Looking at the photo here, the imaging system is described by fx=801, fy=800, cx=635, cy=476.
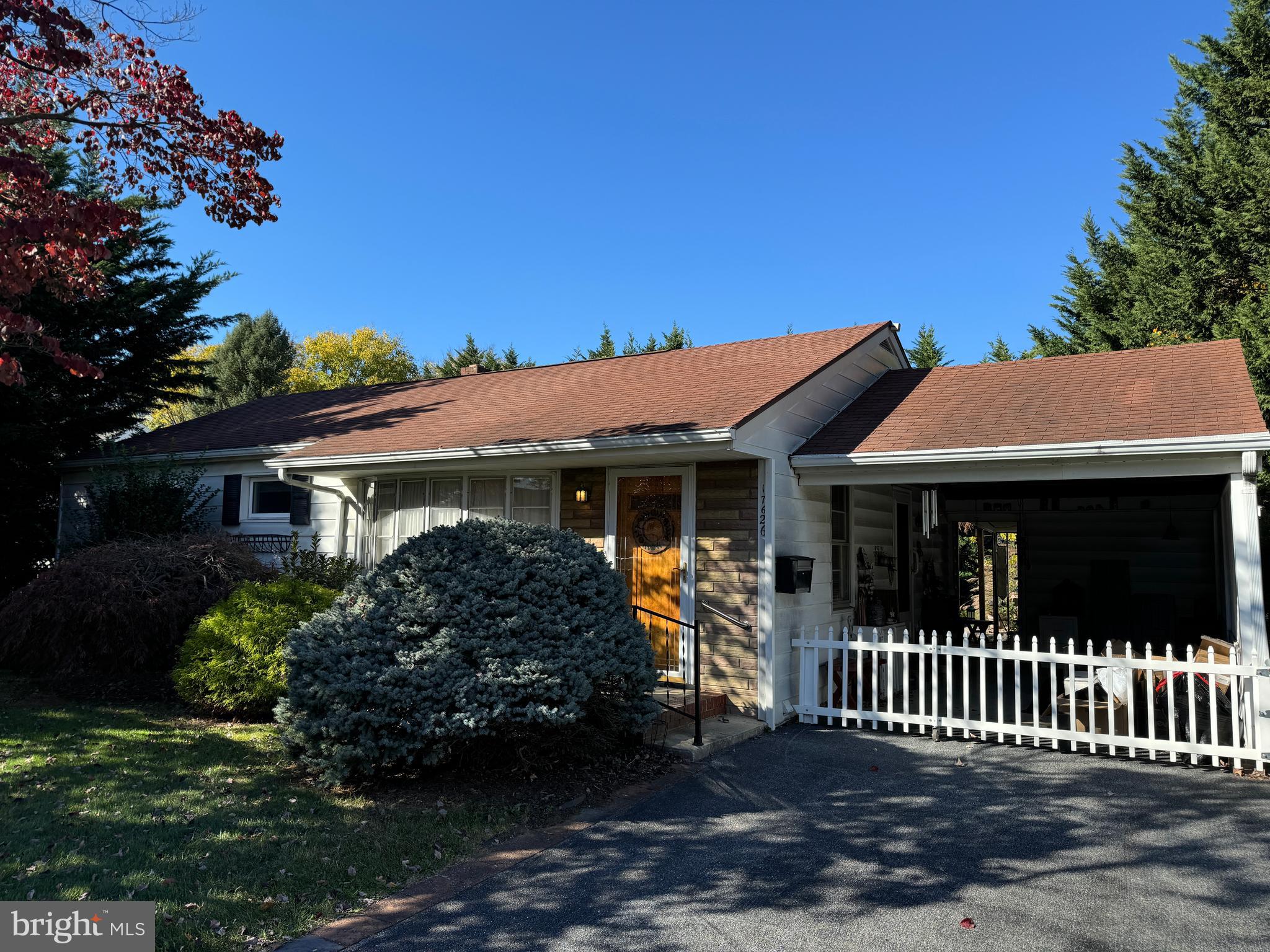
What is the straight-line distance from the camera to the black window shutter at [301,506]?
38.5 ft

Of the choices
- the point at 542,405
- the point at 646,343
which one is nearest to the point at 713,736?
the point at 542,405

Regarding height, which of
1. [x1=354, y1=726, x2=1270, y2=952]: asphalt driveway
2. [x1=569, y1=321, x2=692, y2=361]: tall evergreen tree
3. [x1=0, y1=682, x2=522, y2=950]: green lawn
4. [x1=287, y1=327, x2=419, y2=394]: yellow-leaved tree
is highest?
[x1=287, y1=327, x2=419, y2=394]: yellow-leaved tree

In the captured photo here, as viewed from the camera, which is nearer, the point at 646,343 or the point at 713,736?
the point at 713,736

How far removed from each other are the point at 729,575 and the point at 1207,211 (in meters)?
13.9

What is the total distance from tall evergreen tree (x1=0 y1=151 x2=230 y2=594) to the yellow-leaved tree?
20028 mm

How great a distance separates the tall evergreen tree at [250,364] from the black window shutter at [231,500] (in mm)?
25354

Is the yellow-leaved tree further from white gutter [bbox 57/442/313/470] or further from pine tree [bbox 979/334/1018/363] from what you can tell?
pine tree [bbox 979/334/1018/363]

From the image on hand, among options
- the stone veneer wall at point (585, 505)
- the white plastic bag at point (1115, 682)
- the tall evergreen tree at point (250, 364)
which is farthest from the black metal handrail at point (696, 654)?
the tall evergreen tree at point (250, 364)

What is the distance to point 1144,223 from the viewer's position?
54.3ft

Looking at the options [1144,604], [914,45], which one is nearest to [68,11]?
[914,45]

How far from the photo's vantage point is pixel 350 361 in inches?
1507

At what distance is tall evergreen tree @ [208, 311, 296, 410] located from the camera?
119 ft

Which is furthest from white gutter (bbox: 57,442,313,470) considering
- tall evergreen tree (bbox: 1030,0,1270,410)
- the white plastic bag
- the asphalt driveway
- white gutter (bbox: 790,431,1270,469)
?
tall evergreen tree (bbox: 1030,0,1270,410)

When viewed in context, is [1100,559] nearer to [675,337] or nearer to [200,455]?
[200,455]
